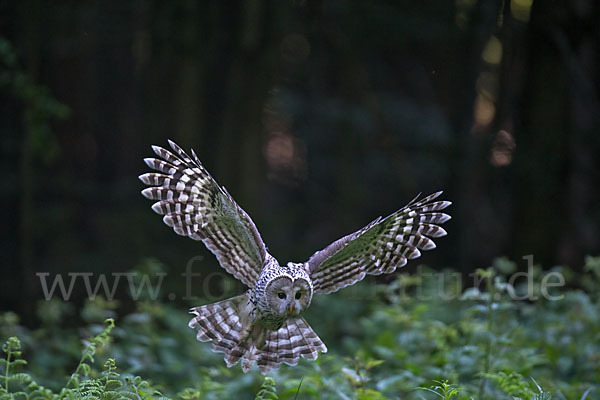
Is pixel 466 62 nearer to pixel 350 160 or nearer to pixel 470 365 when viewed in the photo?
pixel 350 160

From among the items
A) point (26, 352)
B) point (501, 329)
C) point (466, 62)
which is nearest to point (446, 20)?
point (466, 62)

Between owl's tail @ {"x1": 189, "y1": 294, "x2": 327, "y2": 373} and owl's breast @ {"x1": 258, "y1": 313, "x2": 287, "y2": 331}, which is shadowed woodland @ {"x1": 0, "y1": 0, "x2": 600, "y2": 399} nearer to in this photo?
owl's tail @ {"x1": 189, "y1": 294, "x2": 327, "y2": 373}

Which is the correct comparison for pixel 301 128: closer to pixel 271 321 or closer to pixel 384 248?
pixel 384 248

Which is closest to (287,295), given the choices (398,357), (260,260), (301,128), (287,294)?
(287,294)

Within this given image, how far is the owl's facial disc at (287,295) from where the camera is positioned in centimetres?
350

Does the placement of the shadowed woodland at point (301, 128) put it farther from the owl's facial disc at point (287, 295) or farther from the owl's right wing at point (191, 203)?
the owl's right wing at point (191, 203)

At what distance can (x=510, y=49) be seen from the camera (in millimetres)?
10188

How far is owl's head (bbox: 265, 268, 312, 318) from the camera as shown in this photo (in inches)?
138

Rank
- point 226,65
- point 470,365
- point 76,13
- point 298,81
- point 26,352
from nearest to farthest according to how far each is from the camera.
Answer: point 470,365, point 26,352, point 76,13, point 226,65, point 298,81

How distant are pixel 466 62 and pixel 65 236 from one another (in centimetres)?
684

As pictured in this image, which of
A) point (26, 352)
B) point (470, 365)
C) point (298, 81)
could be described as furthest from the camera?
point (298, 81)

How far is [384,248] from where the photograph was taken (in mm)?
3818

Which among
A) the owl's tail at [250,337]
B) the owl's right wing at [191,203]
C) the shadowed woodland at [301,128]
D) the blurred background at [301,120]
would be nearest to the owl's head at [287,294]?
the owl's tail at [250,337]

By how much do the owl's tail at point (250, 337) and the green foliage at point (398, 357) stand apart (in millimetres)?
227
